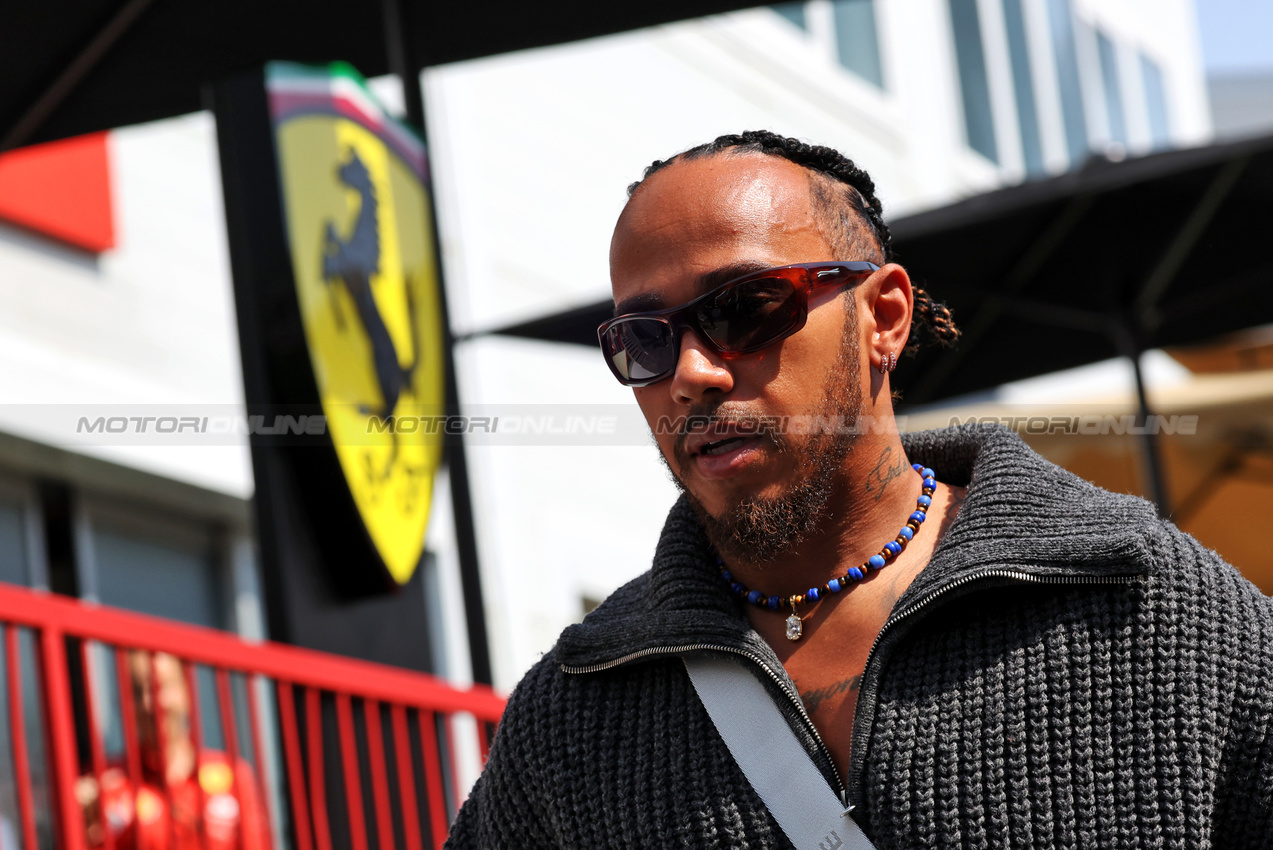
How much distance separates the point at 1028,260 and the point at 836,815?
16.3ft

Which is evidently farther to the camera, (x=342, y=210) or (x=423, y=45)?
(x=423, y=45)

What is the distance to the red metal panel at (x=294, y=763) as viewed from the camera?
394 cm

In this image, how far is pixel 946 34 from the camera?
17.6m

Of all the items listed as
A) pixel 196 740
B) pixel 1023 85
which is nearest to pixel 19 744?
pixel 196 740

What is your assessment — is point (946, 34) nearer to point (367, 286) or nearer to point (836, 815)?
point (367, 286)

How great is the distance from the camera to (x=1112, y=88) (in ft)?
71.2

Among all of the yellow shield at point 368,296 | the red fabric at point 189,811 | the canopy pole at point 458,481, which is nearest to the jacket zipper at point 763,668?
the red fabric at point 189,811

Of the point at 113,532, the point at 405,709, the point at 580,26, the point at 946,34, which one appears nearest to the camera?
the point at 405,709

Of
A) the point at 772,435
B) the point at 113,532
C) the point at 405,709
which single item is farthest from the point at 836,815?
the point at 113,532

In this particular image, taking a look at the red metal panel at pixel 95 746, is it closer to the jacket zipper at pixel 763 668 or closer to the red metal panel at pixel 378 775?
the red metal panel at pixel 378 775

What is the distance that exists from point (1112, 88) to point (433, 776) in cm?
1971

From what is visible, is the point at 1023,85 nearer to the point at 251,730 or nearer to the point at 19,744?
the point at 251,730

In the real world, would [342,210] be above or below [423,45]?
below

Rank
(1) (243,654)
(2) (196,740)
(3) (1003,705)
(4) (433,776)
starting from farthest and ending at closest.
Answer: (4) (433,776), (1) (243,654), (2) (196,740), (3) (1003,705)
